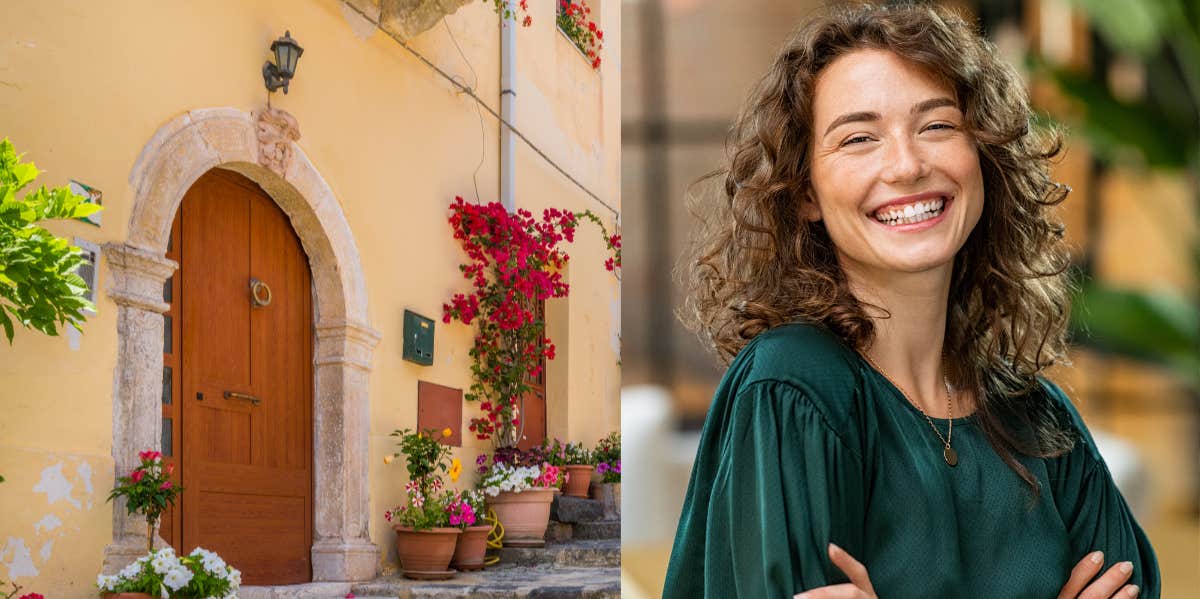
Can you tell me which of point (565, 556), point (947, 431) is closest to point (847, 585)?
point (947, 431)

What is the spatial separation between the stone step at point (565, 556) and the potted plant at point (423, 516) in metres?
0.60

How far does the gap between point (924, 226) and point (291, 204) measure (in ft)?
16.6

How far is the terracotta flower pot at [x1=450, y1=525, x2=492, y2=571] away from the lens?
6.45 m

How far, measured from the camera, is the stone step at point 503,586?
548cm

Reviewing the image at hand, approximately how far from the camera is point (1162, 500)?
847mm

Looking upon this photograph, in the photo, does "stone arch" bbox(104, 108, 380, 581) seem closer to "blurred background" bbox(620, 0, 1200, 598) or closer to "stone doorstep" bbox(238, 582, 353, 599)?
"stone doorstep" bbox(238, 582, 353, 599)

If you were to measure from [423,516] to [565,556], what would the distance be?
0.99m

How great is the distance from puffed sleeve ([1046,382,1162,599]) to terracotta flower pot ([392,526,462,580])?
5.16 metres

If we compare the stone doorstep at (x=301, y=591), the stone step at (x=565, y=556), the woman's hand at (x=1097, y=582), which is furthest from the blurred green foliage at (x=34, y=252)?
the stone step at (x=565, y=556)

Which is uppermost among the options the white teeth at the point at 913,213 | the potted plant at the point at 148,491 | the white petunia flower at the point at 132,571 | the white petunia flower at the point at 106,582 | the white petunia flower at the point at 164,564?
the white teeth at the point at 913,213

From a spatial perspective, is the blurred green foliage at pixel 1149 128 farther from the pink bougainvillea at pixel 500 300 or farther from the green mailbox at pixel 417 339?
the pink bougainvillea at pixel 500 300

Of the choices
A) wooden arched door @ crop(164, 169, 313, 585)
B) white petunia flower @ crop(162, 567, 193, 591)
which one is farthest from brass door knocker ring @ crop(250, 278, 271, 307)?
white petunia flower @ crop(162, 567, 193, 591)

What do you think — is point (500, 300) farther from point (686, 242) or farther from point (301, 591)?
point (686, 242)

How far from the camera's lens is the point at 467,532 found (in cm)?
643
